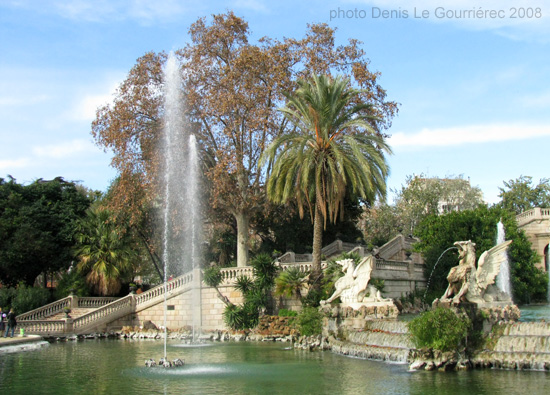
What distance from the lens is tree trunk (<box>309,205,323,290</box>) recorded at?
28.1 metres

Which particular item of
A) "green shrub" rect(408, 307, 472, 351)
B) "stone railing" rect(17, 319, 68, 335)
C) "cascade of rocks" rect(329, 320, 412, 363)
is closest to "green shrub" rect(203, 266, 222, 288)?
"stone railing" rect(17, 319, 68, 335)

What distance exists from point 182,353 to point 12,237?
20.3m

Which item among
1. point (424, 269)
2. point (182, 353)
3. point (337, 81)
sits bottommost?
point (182, 353)

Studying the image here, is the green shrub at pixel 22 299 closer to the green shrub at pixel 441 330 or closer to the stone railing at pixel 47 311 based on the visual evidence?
the stone railing at pixel 47 311

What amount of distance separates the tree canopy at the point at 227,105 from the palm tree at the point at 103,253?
4436 mm

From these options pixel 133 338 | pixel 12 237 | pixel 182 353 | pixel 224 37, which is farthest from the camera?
pixel 12 237

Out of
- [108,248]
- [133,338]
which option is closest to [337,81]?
[133,338]

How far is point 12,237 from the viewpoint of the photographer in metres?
38.2

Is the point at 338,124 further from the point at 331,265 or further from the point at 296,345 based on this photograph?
the point at 296,345

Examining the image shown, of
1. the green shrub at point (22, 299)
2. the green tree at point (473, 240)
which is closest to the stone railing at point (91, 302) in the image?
the green shrub at point (22, 299)

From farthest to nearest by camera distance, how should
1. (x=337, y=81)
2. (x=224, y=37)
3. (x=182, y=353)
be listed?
(x=224, y=37)
(x=337, y=81)
(x=182, y=353)

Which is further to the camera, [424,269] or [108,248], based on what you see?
[108,248]

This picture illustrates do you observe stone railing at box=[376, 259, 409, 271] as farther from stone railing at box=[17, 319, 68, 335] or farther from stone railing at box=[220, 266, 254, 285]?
stone railing at box=[17, 319, 68, 335]

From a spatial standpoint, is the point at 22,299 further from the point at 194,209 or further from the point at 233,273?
the point at 233,273
